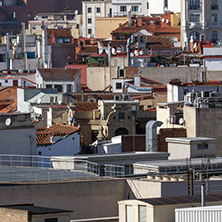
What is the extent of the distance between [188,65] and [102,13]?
155ft

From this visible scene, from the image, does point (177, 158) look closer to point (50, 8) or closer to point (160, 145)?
point (160, 145)

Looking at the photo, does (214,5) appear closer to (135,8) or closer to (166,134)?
(135,8)

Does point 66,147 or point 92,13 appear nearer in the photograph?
point 66,147

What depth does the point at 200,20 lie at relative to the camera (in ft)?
312

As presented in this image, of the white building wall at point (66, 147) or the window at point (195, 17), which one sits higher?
the window at point (195, 17)

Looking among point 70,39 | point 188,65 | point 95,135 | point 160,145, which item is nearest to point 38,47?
point 70,39

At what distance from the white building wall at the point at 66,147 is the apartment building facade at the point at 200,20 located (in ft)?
166

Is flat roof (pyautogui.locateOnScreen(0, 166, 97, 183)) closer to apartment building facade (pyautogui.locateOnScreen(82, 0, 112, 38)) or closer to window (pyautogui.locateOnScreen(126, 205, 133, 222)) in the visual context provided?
window (pyautogui.locateOnScreen(126, 205, 133, 222))

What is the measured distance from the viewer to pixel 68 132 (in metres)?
44.7

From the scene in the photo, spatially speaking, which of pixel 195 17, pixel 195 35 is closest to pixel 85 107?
pixel 195 17

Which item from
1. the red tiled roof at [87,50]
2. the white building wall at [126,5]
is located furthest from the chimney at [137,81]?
the white building wall at [126,5]

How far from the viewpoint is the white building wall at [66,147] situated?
141ft

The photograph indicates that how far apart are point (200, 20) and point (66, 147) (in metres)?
52.7

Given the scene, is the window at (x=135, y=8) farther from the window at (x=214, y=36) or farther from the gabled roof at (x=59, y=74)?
the gabled roof at (x=59, y=74)
